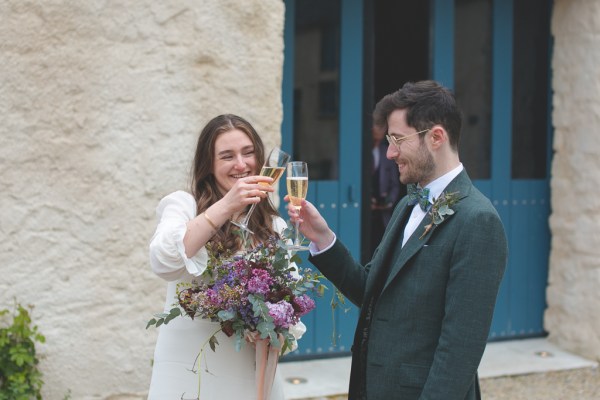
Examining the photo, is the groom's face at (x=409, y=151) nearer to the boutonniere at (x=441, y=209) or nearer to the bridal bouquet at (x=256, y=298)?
the boutonniere at (x=441, y=209)

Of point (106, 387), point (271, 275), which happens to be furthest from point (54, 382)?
point (271, 275)

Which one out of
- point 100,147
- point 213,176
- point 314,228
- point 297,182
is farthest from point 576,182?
point 297,182

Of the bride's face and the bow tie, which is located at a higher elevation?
the bride's face

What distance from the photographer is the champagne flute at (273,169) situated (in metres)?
2.33

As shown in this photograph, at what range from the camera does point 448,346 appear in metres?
2.14

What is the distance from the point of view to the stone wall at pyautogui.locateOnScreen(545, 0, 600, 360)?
228 inches

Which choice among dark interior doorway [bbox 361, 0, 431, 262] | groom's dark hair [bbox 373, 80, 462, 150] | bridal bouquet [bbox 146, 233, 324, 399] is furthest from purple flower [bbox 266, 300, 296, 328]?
dark interior doorway [bbox 361, 0, 431, 262]

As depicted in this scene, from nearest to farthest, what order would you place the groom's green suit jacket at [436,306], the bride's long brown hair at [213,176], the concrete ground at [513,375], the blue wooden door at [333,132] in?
the groom's green suit jacket at [436,306]
the bride's long brown hair at [213,176]
the concrete ground at [513,375]
the blue wooden door at [333,132]

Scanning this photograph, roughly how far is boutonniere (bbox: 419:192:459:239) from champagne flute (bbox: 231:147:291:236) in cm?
45

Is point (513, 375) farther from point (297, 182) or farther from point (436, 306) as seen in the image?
point (297, 182)

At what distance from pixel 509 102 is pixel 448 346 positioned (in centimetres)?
424

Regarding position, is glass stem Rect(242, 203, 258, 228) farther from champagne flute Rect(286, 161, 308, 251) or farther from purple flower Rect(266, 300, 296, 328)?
purple flower Rect(266, 300, 296, 328)

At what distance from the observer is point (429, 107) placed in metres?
2.30

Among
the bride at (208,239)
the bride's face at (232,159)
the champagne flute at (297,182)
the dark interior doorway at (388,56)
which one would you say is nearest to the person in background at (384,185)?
the dark interior doorway at (388,56)
